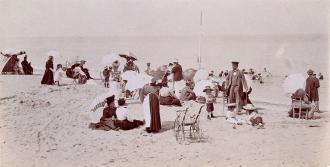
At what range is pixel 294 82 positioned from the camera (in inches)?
344

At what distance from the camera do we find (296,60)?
339 inches

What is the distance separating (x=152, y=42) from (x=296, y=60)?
2.27m

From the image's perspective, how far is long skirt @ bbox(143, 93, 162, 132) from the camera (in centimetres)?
829

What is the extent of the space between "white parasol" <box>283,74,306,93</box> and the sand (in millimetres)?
437

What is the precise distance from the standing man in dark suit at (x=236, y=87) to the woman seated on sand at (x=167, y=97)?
0.85 metres

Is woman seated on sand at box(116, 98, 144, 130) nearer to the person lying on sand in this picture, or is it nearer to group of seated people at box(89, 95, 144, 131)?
group of seated people at box(89, 95, 144, 131)

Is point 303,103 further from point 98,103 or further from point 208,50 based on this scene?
point 98,103

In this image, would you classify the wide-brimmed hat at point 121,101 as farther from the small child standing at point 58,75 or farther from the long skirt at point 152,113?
the small child standing at point 58,75

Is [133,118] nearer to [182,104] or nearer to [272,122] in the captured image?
[182,104]

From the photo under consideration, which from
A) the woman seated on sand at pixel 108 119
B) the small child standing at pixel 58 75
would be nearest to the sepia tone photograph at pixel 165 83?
the woman seated on sand at pixel 108 119

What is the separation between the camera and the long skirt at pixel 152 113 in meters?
8.29

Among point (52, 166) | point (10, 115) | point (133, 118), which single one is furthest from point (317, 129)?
point (10, 115)

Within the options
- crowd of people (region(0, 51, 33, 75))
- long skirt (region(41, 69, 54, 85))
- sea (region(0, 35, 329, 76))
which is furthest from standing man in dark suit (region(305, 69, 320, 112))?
crowd of people (region(0, 51, 33, 75))

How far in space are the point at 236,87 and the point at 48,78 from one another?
3.11 meters
